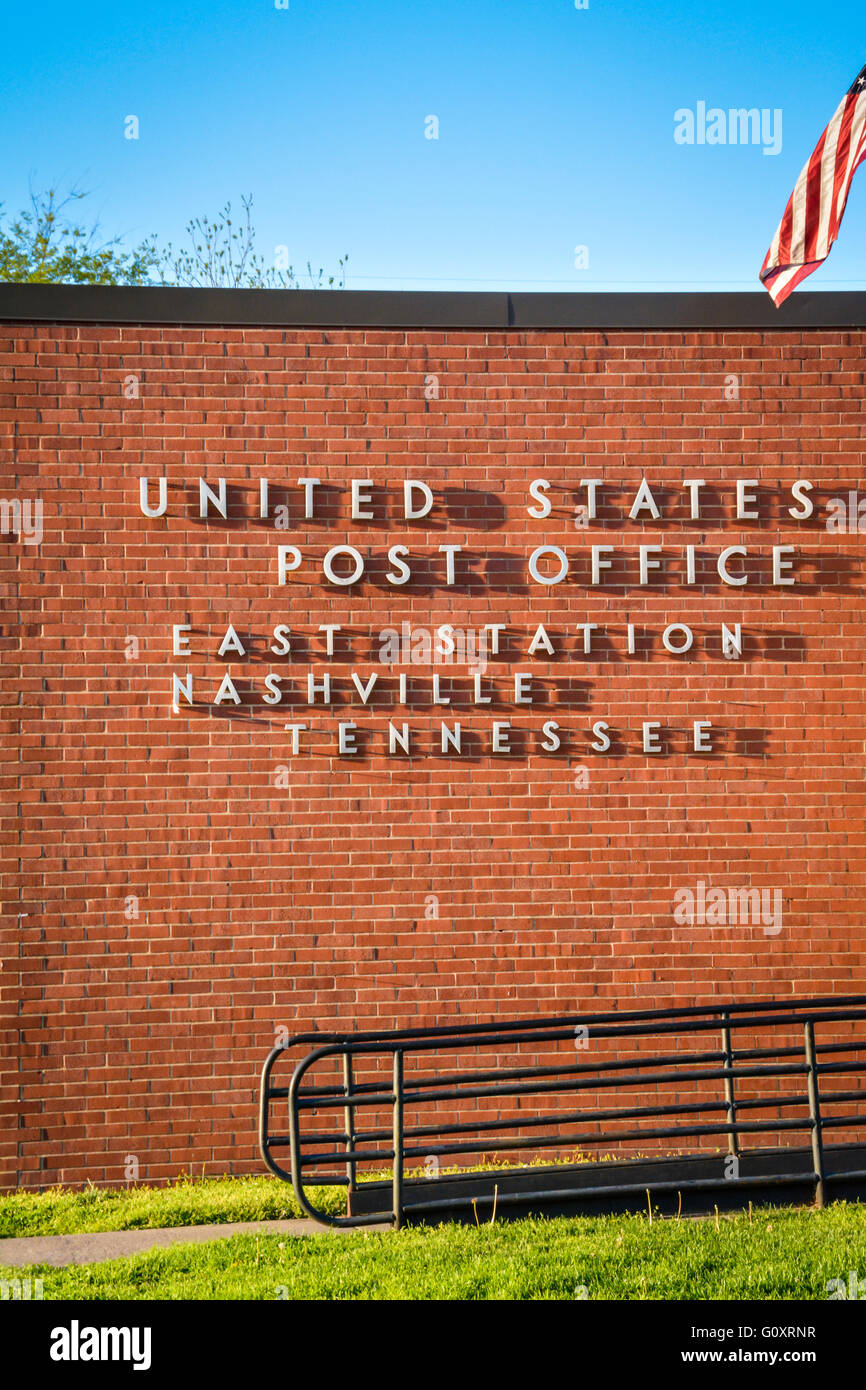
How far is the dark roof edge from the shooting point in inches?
299

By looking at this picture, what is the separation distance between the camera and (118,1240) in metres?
6.02

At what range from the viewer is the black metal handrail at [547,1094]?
19.4ft

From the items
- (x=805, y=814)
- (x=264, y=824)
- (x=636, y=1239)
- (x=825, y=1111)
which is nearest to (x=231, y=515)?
(x=264, y=824)

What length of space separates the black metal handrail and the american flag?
13.7 ft

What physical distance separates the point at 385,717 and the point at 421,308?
2.82 meters

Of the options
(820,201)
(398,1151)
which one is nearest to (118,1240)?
(398,1151)

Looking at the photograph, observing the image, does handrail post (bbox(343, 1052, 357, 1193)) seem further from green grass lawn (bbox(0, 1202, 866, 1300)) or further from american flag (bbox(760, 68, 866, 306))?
american flag (bbox(760, 68, 866, 306))

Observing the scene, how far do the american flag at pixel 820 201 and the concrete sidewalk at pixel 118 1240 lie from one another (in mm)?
5780

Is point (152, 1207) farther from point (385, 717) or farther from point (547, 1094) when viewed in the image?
point (385, 717)

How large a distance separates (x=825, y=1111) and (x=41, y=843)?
17.9 ft

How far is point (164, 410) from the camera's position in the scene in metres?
7.59

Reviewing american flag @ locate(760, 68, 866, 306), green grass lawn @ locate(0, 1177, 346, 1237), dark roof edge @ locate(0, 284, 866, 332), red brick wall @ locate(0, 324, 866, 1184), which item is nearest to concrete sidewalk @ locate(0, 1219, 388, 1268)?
green grass lawn @ locate(0, 1177, 346, 1237)

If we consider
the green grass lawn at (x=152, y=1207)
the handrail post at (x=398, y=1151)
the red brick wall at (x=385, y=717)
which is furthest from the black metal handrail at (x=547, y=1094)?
the red brick wall at (x=385, y=717)

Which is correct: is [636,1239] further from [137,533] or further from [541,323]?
[541,323]
